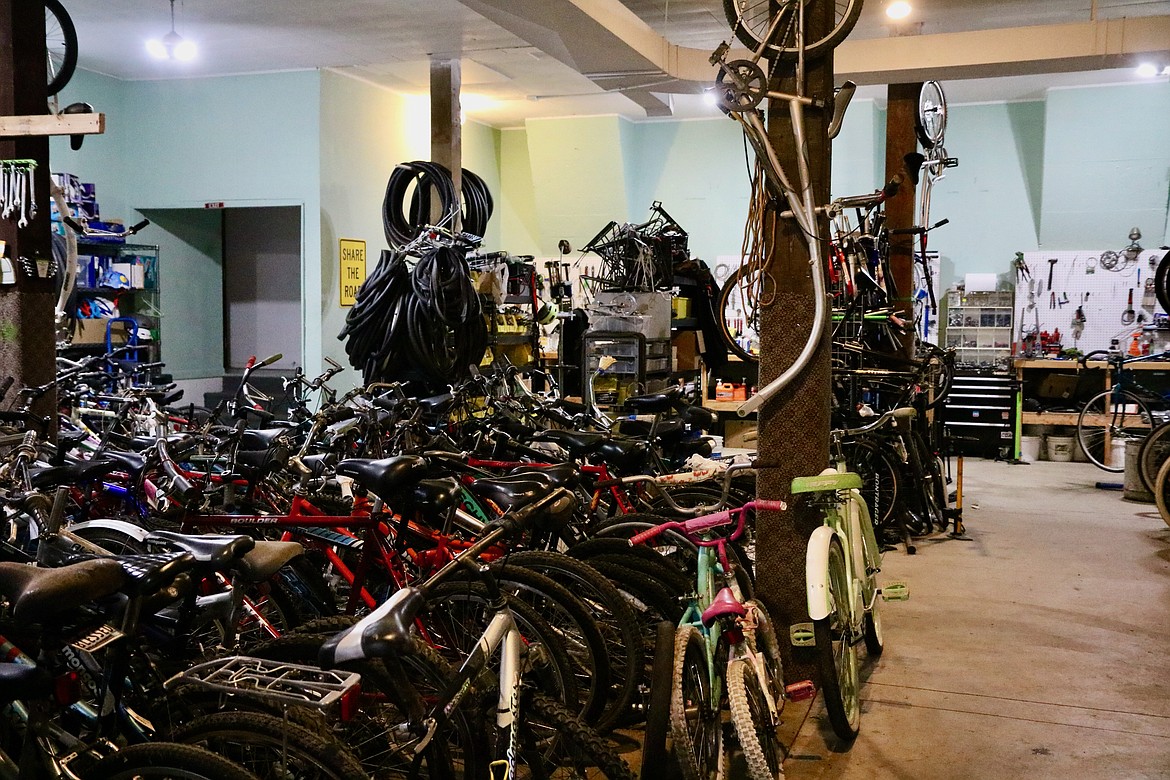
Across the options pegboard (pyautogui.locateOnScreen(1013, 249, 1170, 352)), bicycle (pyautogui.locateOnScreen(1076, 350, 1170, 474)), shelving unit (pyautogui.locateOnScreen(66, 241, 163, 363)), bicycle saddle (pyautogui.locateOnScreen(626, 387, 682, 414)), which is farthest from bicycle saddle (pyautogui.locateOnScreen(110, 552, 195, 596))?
pegboard (pyautogui.locateOnScreen(1013, 249, 1170, 352))

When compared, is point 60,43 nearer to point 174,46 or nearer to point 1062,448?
point 174,46

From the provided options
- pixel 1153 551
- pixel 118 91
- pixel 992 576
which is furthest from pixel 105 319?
pixel 1153 551

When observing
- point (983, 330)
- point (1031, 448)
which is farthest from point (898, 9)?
point (1031, 448)

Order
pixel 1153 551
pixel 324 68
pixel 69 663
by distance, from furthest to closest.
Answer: pixel 324 68, pixel 1153 551, pixel 69 663

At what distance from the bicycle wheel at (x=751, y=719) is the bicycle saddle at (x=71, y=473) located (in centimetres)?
230

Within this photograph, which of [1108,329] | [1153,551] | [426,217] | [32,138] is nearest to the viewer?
[32,138]

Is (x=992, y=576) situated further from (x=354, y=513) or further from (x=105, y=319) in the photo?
(x=105, y=319)

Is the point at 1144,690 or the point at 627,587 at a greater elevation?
the point at 627,587

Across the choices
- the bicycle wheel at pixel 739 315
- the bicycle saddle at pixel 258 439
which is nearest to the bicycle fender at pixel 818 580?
the bicycle wheel at pixel 739 315

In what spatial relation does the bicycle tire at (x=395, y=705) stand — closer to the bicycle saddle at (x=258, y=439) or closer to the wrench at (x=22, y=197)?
the bicycle saddle at (x=258, y=439)

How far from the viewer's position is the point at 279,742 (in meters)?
1.96

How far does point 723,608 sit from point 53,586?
1654 mm

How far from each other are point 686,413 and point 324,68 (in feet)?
19.9

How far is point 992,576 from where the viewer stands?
5.98 metres
